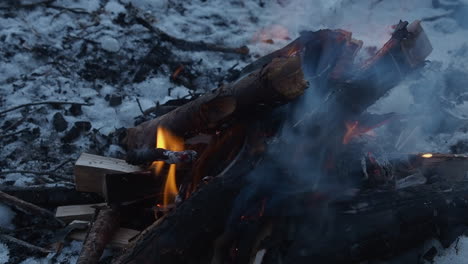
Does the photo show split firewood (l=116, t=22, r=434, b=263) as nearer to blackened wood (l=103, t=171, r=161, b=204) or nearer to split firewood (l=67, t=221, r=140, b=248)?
blackened wood (l=103, t=171, r=161, b=204)

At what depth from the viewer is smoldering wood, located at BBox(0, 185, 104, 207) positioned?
3197 mm

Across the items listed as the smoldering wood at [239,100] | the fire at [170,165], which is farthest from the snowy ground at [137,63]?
the smoldering wood at [239,100]

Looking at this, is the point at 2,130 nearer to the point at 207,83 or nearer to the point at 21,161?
the point at 21,161

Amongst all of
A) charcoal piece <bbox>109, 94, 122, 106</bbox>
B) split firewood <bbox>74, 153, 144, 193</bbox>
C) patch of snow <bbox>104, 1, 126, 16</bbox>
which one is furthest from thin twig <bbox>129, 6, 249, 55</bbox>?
split firewood <bbox>74, 153, 144, 193</bbox>

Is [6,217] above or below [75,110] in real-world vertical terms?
below

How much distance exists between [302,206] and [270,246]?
1.17 feet

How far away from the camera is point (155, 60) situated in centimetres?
480

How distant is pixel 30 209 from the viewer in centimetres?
313

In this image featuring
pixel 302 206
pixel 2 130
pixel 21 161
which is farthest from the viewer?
pixel 2 130

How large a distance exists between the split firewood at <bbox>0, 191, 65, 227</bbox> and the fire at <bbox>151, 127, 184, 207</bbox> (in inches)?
34.3

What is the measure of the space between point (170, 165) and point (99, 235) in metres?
0.69

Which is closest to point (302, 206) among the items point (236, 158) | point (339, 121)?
point (236, 158)

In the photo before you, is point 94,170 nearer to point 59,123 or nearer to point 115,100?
point 59,123

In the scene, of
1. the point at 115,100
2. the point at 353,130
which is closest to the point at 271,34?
the point at 115,100
